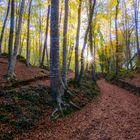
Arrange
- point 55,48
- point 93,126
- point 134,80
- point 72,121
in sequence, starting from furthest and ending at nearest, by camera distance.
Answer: point 134,80, point 55,48, point 72,121, point 93,126

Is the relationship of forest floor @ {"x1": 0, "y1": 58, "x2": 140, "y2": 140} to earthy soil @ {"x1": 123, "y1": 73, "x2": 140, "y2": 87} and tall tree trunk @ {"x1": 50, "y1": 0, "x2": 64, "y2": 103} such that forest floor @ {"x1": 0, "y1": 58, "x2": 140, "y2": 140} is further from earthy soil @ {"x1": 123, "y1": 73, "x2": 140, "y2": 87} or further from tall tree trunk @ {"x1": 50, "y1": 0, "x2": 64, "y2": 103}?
earthy soil @ {"x1": 123, "y1": 73, "x2": 140, "y2": 87}

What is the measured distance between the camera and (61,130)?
29.0 feet

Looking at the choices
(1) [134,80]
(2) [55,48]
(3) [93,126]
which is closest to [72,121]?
(3) [93,126]

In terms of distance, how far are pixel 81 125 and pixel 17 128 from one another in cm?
262

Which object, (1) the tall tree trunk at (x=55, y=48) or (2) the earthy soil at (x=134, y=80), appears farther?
(2) the earthy soil at (x=134, y=80)

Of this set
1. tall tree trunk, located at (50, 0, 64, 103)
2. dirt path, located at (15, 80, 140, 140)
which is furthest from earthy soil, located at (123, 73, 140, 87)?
tall tree trunk, located at (50, 0, 64, 103)

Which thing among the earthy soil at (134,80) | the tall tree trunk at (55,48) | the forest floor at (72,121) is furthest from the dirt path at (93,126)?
the earthy soil at (134,80)

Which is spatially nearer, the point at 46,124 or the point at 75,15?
the point at 46,124

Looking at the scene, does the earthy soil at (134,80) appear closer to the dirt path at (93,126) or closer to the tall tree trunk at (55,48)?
the dirt path at (93,126)

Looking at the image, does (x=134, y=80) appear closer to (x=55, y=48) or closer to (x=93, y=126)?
(x=55, y=48)

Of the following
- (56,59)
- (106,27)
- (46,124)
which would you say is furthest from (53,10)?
(106,27)

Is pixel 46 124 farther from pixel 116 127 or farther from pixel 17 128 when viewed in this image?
pixel 116 127

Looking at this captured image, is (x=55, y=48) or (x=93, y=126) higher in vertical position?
(x=55, y=48)

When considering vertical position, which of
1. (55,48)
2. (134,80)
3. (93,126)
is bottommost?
(93,126)
